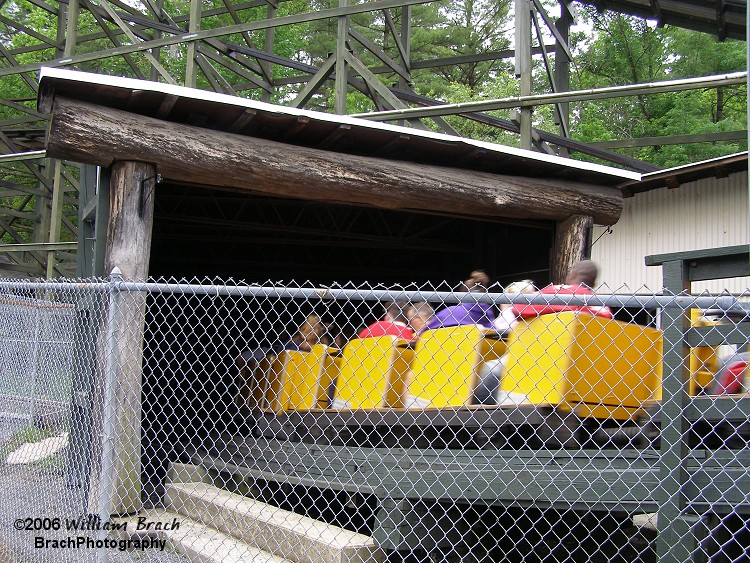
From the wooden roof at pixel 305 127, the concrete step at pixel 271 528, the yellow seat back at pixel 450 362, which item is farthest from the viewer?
the wooden roof at pixel 305 127

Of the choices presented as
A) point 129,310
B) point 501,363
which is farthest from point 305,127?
point 501,363

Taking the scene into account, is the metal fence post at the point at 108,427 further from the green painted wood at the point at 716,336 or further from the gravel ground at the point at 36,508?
the green painted wood at the point at 716,336

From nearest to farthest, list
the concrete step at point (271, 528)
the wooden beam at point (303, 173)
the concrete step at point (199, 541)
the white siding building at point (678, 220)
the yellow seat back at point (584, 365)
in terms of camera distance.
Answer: the yellow seat back at point (584, 365) → the concrete step at point (271, 528) → the concrete step at point (199, 541) → the wooden beam at point (303, 173) → the white siding building at point (678, 220)

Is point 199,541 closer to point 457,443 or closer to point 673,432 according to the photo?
point 457,443

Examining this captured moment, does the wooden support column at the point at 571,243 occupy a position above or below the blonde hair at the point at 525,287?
above

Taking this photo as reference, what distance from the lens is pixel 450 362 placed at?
5.10 meters

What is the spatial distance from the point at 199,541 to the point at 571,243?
16.9 feet

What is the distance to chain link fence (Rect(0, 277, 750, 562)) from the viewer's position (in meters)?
3.88

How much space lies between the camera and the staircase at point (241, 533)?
15.6 feet

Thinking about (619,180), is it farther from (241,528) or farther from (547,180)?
(241,528)

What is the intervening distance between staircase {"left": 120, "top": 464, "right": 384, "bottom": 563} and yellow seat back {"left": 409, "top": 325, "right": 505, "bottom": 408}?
990mm

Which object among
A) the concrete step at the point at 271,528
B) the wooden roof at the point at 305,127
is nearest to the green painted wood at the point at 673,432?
the concrete step at the point at 271,528

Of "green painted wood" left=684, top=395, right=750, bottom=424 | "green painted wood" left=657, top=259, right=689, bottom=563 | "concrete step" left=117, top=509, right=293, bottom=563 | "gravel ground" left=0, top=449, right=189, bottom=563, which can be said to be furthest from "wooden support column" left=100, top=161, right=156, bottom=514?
"green painted wood" left=684, top=395, right=750, bottom=424

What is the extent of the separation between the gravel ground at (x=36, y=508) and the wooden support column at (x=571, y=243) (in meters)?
5.23
